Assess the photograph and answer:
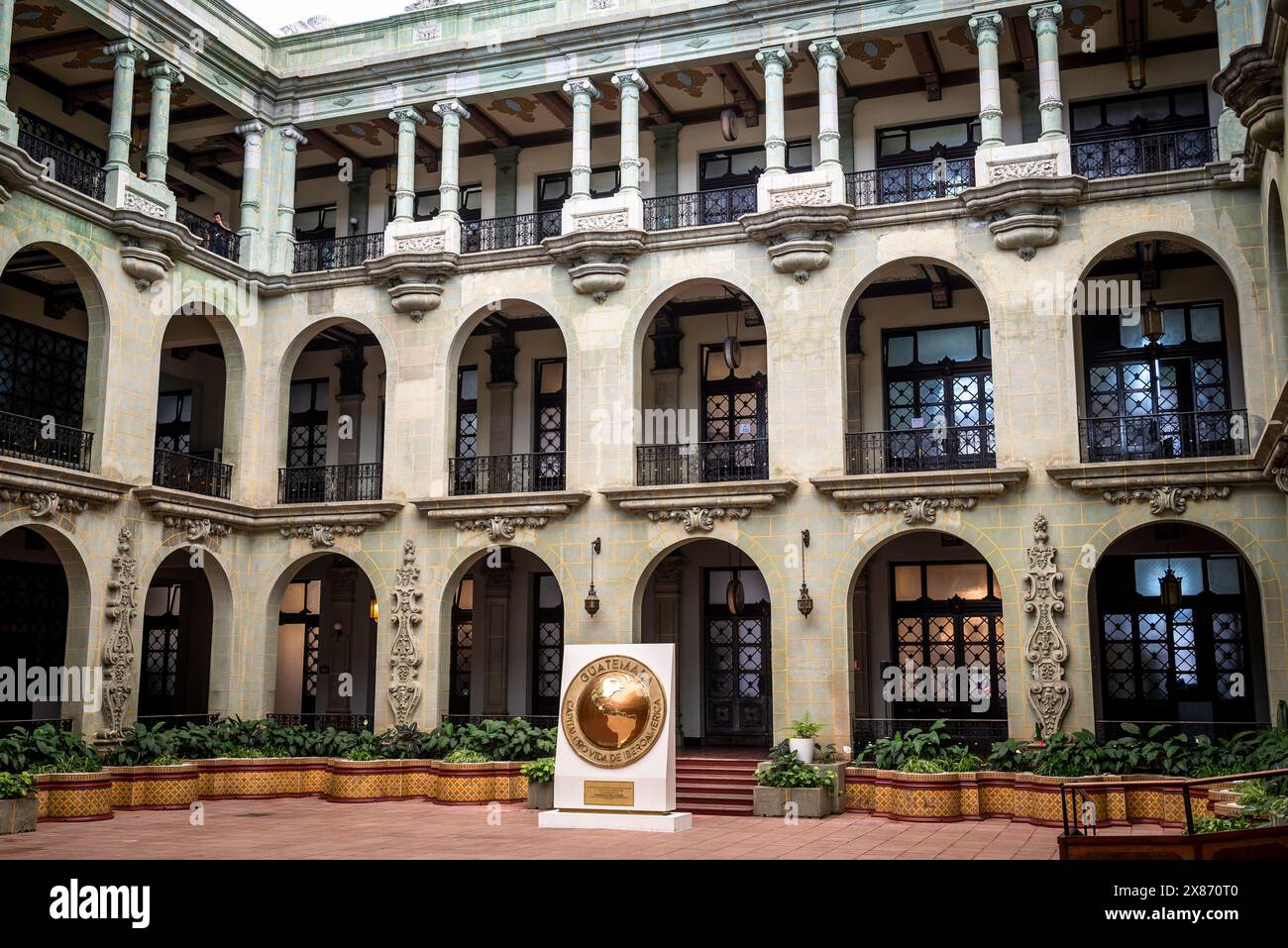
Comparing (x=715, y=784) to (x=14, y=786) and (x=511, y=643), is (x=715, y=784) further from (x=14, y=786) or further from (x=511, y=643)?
(x=14, y=786)

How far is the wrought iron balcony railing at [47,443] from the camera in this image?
21172 mm

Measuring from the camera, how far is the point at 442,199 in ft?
83.0

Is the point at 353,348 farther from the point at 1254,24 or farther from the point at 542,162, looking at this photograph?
the point at 1254,24

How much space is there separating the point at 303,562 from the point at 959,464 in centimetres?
1350

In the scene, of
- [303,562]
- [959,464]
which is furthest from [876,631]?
[303,562]

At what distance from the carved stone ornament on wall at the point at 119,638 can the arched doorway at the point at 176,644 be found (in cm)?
665

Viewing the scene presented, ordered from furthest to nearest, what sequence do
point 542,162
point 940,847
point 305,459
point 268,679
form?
point 305,459, point 542,162, point 268,679, point 940,847

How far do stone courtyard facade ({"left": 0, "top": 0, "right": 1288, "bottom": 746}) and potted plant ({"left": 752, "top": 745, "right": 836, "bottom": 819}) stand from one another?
1.61 metres

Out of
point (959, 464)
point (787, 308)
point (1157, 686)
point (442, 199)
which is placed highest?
point (442, 199)

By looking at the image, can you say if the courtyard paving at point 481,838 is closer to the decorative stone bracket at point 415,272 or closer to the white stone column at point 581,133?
the decorative stone bracket at point 415,272

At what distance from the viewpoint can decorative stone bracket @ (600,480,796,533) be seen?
2206 cm

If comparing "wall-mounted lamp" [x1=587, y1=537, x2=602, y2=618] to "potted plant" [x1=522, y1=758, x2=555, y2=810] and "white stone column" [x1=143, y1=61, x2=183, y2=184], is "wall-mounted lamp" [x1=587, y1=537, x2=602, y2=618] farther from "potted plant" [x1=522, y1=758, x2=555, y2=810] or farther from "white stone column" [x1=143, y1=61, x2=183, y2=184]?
"white stone column" [x1=143, y1=61, x2=183, y2=184]

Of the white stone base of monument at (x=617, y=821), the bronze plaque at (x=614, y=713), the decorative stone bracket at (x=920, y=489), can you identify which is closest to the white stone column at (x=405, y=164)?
the decorative stone bracket at (x=920, y=489)

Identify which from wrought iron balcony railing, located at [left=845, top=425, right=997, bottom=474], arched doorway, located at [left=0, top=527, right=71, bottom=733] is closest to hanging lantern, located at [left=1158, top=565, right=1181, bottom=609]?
wrought iron balcony railing, located at [left=845, top=425, right=997, bottom=474]
